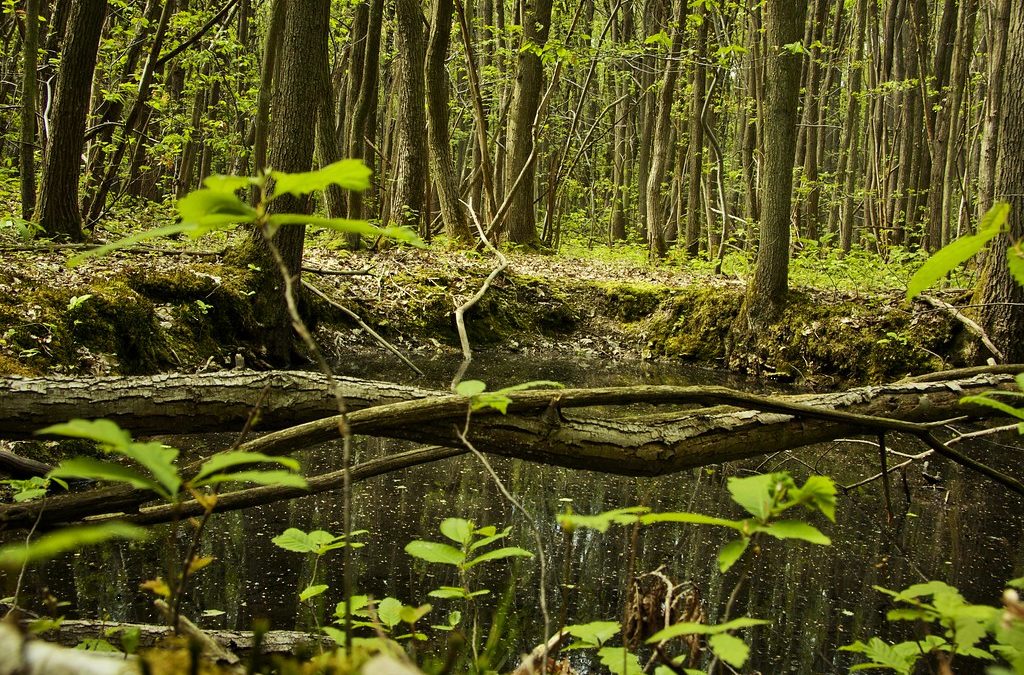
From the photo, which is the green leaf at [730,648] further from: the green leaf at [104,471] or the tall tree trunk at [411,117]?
the tall tree trunk at [411,117]

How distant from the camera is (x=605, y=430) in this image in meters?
2.46

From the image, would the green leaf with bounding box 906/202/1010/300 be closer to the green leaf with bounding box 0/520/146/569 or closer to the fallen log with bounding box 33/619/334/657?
the green leaf with bounding box 0/520/146/569

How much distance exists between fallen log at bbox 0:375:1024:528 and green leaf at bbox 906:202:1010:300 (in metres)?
0.82

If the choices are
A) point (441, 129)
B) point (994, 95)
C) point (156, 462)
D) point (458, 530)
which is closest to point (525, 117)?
point (441, 129)

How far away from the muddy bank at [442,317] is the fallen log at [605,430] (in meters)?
3.46

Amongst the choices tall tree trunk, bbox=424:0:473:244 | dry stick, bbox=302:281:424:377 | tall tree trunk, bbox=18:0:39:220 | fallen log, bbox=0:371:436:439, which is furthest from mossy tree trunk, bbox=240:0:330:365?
fallen log, bbox=0:371:436:439

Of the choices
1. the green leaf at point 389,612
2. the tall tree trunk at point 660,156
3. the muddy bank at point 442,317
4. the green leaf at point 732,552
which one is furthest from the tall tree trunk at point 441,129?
the green leaf at point 732,552

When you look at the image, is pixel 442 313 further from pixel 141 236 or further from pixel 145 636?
pixel 141 236

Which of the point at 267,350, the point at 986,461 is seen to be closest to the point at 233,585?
the point at 267,350

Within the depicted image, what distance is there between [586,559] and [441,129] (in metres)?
10.0

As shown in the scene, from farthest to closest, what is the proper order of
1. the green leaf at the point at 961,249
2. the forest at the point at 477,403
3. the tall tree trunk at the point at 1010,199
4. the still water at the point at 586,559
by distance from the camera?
1. the tall tree trunk at the point at 1010,199
2. the still water at the point at 586,559
3. the forest at the point at 477,403
4. the green leaf at the point at 961,249

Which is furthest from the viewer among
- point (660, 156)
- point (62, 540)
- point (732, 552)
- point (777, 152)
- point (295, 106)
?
point (660, 156)

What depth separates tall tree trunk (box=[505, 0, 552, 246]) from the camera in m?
13.7

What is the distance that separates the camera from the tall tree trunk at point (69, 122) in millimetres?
7301
